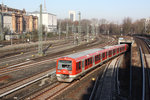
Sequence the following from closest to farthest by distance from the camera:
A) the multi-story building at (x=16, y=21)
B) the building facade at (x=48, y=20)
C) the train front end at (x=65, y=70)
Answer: the train front end at (x=65, y=70) → the multi-story building at (x=16, y=21) → the building facade at (x=48, y=20)

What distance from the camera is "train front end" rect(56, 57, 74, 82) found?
49.3ft

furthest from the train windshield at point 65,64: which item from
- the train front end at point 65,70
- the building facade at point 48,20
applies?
the building facade at point 48,20

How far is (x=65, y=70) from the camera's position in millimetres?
15117

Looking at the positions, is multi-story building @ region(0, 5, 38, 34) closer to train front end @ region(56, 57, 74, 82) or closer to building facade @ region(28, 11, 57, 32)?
building facade @ region(28, 11, 57, 32)

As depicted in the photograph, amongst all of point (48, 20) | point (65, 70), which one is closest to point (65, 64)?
point (65, 70)

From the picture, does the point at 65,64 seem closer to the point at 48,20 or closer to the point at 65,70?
the point at 65,70

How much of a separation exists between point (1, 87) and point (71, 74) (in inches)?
246

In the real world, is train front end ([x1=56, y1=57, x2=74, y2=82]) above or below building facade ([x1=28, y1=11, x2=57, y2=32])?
below

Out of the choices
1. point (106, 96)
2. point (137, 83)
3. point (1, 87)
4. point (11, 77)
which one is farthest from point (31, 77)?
point (137, 83)

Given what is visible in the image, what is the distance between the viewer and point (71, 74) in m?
15.0

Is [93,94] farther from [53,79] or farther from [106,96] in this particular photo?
[53,79]

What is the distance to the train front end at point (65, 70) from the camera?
15038 millimetres

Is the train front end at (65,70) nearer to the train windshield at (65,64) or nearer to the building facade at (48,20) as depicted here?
the train windshield at (65,64)

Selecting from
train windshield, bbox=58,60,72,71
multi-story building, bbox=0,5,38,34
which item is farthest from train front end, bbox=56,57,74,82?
multi-story building, bbox=0,5,38,34
